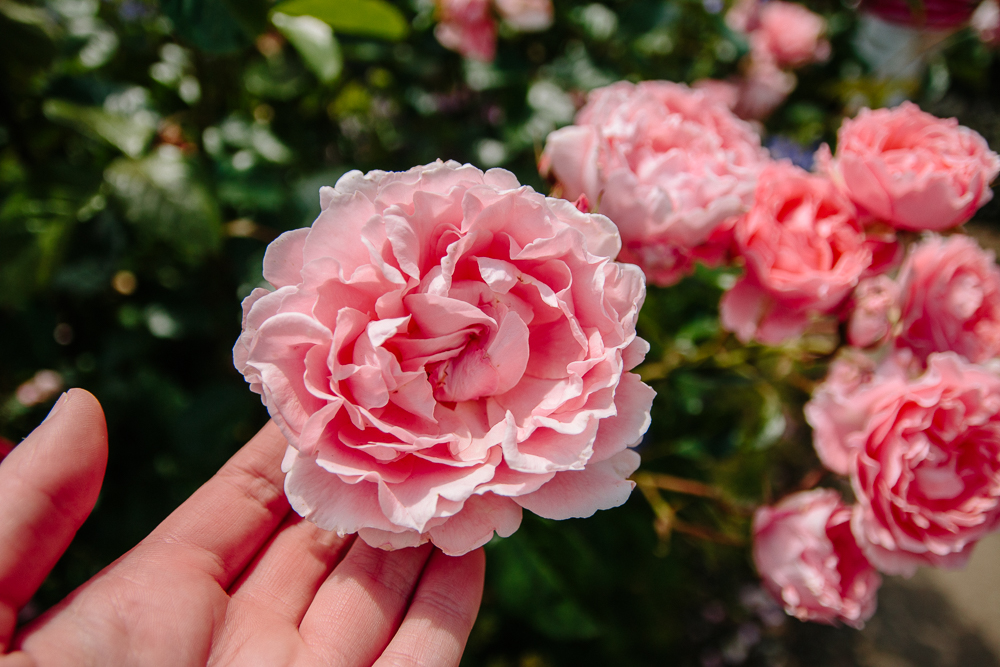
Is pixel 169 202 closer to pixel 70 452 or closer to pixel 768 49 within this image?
pixel 70 452

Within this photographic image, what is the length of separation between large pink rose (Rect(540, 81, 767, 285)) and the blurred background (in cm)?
31

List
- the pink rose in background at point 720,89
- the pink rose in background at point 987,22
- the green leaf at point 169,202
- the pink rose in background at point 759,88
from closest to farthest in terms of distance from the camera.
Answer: the green leaf at point 169,202
the pink rose in background at point 720,89
the pink rose in background at point 759,88
the pink rose in background at point 987,22

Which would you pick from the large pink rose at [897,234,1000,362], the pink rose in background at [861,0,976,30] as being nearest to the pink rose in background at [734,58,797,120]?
the pink rose in background at [861,0,976,30]

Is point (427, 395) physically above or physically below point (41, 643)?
above

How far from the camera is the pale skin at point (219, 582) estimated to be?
0.63 meters

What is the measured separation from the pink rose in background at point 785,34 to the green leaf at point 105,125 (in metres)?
2.21

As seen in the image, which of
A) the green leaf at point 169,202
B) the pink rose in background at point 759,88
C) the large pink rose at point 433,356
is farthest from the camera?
the pink rose in background at point 759,88

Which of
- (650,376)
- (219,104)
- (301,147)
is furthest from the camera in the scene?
(301,147)

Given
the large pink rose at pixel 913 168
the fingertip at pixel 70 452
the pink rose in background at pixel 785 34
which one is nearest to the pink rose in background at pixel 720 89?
the pink rose in background at pixel 785 34

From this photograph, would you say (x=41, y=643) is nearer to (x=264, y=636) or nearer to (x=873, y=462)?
(x=264, y=636)

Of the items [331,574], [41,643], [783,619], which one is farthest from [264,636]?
[783,619]

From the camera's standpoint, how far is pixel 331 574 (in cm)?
79

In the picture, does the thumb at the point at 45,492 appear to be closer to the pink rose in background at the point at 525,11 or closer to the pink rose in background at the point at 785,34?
the pink rose in background at the point at 525,11

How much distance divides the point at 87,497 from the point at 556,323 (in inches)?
23.7
